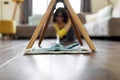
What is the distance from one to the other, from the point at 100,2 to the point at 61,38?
11.8ft

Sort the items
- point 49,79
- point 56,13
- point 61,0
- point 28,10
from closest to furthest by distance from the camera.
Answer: point 49,79, point 61,0, point 56,13, point 28,10

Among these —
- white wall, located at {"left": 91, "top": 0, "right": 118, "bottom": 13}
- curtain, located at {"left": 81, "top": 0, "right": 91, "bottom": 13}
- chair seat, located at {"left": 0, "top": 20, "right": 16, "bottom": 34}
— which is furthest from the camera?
white wall, located at {"left": 91, "top": 0, "right": 118, "bottom": 13}

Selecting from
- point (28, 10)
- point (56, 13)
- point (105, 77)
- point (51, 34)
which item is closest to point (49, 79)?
point (105, 77)

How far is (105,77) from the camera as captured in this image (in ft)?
2.10

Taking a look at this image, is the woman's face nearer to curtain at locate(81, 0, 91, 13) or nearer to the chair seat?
the chair seat

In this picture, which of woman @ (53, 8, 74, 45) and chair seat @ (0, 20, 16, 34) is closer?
woman @ (53, 8, 74, 45)

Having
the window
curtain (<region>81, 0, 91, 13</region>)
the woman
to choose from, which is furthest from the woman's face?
the window

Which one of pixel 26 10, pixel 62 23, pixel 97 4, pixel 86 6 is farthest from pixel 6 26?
pixel 97 4

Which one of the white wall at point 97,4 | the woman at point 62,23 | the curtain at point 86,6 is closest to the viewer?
the woman at point 62,23

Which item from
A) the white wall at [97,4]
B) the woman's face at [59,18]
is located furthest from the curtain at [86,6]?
the woman's face at [59,18]

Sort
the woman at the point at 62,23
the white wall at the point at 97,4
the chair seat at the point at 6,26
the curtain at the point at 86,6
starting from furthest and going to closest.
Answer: the white wall at the point at 97,4 < the curtain at the point at 86,6 < the chair seat at the point at 6,26 < the woman at the point at 62,23

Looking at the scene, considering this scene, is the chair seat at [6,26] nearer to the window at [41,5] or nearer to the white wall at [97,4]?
the window at [41,5]

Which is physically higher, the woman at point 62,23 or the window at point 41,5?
the window at point 41,5

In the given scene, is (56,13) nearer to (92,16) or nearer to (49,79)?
(49,79)
